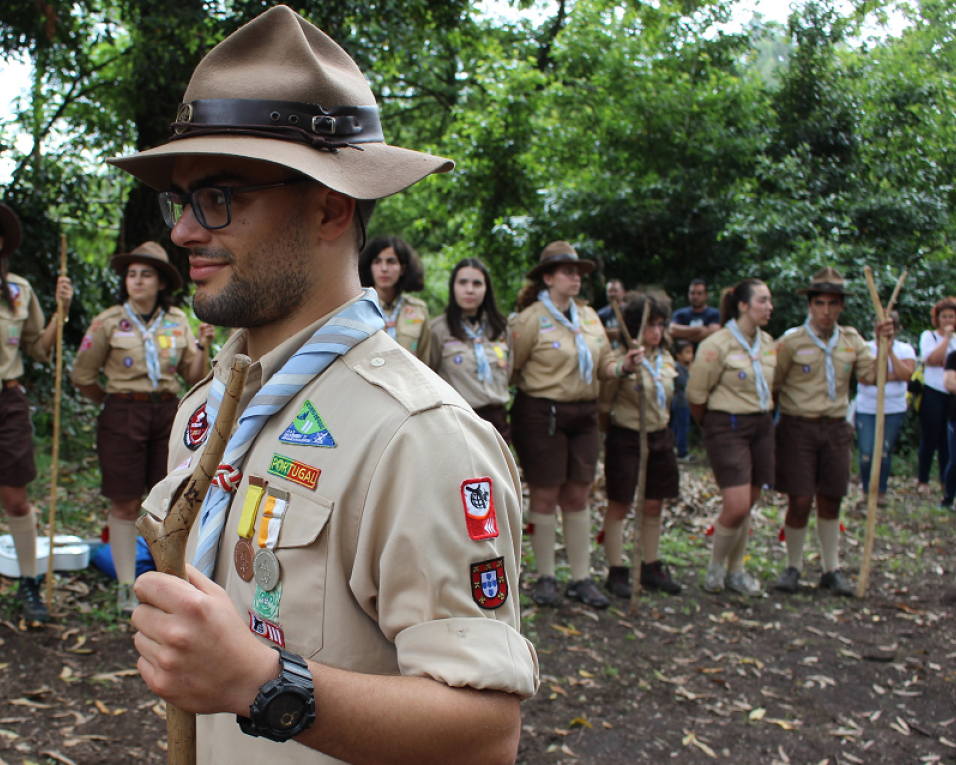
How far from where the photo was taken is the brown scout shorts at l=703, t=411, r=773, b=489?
6688mm

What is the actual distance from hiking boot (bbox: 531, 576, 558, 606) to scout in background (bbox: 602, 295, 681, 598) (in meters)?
0.60

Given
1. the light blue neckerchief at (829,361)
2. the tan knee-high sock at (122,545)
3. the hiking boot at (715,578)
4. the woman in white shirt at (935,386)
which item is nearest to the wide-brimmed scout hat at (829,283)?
the light blue neckerchief at (829,361)

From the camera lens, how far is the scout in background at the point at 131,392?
5715 millimetres

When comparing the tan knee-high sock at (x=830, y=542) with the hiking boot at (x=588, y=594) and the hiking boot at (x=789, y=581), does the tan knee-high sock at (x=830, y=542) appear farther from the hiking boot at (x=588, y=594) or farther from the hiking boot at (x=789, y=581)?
the hiking boot at (x=588, y=594)

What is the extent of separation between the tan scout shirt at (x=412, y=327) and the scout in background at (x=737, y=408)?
7.28ft

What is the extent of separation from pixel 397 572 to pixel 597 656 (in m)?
4.61

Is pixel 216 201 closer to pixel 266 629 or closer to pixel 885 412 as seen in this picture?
pixel 266 629

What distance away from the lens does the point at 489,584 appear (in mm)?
1374

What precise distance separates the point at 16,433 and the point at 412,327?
2803mm

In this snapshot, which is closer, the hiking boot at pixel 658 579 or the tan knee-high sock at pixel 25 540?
the tan knee-high sock at pixel 25 540

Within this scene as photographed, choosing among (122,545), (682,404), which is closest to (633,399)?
(122,545)

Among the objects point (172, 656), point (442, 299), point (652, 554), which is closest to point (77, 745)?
point (172, 656)

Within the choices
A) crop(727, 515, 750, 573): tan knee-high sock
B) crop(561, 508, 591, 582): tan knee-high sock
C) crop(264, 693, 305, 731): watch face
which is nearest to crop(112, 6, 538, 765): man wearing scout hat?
crop(264, 693, 305, 731): watch face

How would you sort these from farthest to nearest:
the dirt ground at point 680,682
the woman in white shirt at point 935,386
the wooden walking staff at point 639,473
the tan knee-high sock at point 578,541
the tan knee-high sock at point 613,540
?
the woman in white shirt at point 935,386 < the tan knee-high sock at point 613,540 < the tan knee-high sock at point 578,541 < the wooden walking staff at point 639,473 < the dirt ground at point 680,682
